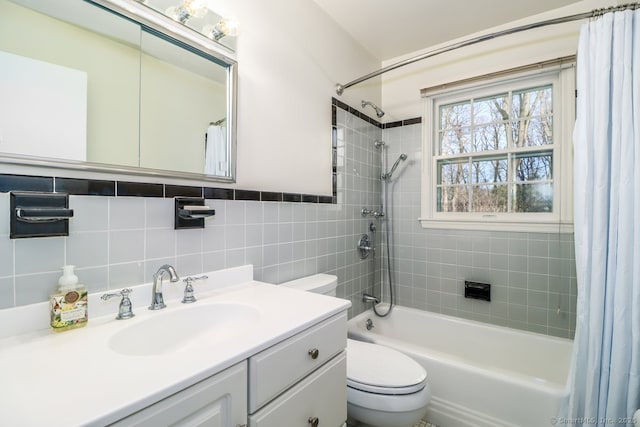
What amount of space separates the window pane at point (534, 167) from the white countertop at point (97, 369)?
1927 mm

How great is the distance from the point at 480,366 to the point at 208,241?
5.07 ft

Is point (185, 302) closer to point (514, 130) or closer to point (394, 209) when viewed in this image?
point (394, 209)

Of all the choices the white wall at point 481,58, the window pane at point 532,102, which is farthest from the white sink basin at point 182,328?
the window pane at point 532,102

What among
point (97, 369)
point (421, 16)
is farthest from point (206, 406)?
point (421, 16)

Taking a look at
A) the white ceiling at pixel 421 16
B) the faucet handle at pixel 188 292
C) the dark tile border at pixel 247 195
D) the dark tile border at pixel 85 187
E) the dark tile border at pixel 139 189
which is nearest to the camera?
the dark tile border at pixel 85 187

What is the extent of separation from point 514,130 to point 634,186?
1029mm

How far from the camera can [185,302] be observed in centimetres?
106

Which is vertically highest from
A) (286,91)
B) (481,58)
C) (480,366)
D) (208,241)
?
(481,58)

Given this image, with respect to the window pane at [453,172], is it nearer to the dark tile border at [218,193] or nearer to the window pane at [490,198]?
the window pane at [490,198]

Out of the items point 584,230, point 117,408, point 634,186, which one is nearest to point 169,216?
point 117,408

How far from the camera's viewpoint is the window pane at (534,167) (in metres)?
1.97

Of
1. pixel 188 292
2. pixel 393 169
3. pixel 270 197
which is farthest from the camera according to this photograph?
pixel 393 169

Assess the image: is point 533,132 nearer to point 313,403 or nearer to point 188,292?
point 313,403

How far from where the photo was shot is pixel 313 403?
0.93 m
